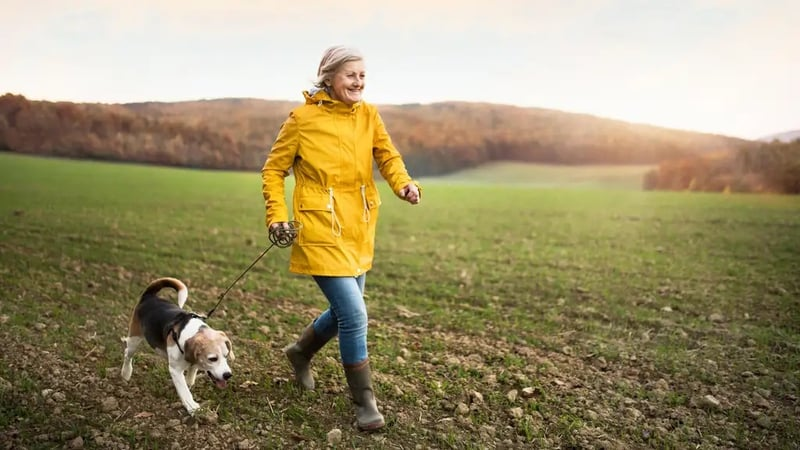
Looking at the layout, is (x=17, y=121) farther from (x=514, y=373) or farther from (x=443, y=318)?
(x=514, y=373)

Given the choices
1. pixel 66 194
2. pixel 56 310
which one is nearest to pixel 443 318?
pixel 56 310

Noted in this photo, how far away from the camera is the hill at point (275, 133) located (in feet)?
41.9

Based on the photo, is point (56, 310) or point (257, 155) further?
point (257, 155)

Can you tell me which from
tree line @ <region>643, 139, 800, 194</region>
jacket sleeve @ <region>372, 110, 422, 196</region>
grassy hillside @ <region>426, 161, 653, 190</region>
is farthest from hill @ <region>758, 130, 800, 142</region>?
jacket sleeve @ <region>372, 110, 422, 196</region>

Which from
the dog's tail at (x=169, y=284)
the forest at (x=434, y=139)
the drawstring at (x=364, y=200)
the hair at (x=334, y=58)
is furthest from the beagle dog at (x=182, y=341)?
the forest at (x=434, y=139)

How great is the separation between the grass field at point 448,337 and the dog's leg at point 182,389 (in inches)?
3.9

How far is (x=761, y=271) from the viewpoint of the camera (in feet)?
24.9

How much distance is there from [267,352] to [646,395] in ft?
8.28

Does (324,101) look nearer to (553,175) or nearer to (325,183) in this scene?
(325,183)

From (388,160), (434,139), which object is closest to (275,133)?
(434,139)

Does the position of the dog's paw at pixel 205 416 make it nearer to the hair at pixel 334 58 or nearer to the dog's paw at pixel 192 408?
the dog's paw at pixel 192 408

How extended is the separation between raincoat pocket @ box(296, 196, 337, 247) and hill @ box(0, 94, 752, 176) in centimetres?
1005

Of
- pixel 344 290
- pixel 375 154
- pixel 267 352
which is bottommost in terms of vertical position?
pixel 267 352

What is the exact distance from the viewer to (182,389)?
11.8 feet
